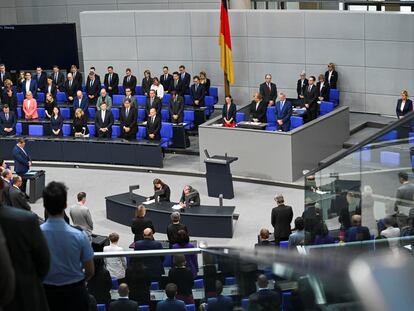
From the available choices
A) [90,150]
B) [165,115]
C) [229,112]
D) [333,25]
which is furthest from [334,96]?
[90,150]

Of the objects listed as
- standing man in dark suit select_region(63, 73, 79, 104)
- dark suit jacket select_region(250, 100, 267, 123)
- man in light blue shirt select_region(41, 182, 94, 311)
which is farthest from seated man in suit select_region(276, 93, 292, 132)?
man in light blue shirt select_region(41, 182, 94, 311)

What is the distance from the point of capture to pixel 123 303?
6.00m

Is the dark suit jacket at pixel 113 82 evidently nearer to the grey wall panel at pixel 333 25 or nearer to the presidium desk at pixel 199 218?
the grey wall panel at pixel 333 25

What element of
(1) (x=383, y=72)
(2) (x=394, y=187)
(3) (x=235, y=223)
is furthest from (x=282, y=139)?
(2) (x=394, y=187)

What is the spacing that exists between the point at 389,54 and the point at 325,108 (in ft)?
7.54

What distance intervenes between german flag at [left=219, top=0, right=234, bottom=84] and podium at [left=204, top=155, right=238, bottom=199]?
4.63 m

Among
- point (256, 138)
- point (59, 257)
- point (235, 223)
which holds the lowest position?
point (235, 223)

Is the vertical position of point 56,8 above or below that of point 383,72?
above

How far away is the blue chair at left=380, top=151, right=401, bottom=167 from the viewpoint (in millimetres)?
7019

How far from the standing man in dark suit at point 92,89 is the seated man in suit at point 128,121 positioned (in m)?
3.13

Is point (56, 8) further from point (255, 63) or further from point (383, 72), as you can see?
point (383, 72)

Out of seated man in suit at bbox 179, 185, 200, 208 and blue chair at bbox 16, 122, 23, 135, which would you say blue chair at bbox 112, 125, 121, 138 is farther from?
seated man in suit at bbox 179, 185, 200, 208

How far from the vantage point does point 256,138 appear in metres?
17.8

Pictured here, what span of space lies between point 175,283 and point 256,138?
12.0m
